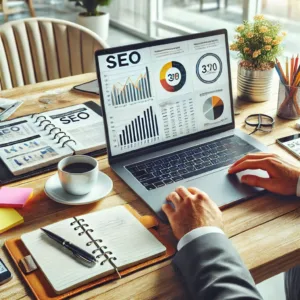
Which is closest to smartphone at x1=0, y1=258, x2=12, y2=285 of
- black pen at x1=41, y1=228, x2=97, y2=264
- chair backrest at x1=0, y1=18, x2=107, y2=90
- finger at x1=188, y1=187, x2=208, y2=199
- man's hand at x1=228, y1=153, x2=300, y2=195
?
black pen at x1=41, y1=228, x2=97, y2=264

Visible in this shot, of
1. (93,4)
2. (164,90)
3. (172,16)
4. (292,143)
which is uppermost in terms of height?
(164,90)

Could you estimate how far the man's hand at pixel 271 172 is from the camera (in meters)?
1.09

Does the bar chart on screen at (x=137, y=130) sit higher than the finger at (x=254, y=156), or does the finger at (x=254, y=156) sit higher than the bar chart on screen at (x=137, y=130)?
the bar chart on screen at (x=137, y=130)

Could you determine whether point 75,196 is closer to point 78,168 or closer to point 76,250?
point 78,168

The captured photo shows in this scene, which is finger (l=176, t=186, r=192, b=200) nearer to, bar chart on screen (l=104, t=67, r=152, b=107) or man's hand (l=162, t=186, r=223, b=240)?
man's hand (l=162, t=186, r=223, b=240)

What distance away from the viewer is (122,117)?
1.20m

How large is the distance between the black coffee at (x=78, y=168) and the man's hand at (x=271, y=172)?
0.35m

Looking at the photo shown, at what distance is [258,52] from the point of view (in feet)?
5.01

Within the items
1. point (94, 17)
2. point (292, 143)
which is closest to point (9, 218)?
point (292, 143)

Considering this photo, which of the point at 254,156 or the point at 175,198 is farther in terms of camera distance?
the point at 254,156

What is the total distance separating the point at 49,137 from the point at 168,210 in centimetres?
50

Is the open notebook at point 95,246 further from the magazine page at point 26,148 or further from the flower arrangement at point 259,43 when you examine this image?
the flower arrangement at point 259,43

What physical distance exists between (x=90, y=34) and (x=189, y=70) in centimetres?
95

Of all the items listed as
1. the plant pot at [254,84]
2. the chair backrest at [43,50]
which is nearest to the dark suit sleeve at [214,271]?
the plant pot at [254,84]
